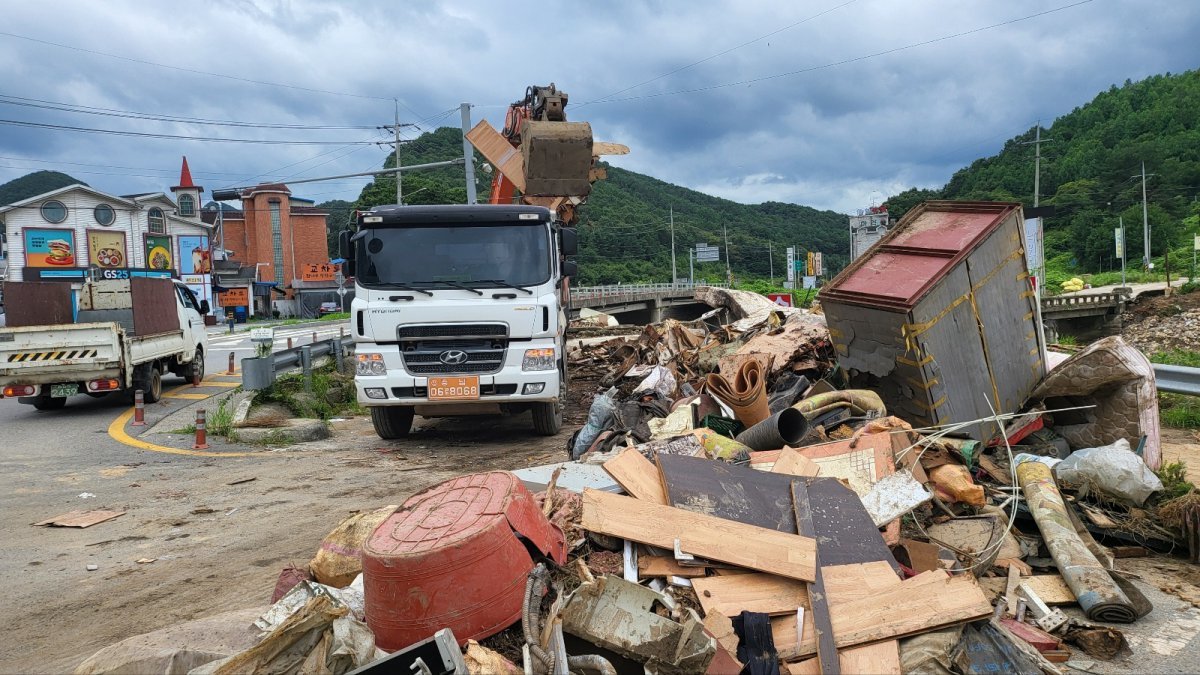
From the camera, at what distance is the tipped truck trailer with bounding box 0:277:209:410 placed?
1120 cm

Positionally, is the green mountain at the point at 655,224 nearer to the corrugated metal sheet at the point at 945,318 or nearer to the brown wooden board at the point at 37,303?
the brown wooden board at the point at 37,303

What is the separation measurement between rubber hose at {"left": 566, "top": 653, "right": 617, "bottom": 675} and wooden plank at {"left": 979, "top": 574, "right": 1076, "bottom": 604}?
7.03ft

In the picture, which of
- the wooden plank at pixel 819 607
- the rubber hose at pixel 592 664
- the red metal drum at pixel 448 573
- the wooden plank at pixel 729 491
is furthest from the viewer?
the wooden plank at pixel 729 491

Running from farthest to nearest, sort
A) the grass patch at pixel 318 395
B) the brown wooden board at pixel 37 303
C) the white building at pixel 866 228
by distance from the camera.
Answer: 1. the white building at pixel 866 228
2. the grass patch at pixel 318 395
3. the brown wooden board at pixel 37 303

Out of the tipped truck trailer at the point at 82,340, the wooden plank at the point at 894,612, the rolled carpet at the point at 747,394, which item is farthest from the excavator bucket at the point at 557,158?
the wooden plank at the point at 894,612

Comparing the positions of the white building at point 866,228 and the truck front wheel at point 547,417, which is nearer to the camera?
the truck front wheel at point 547,417

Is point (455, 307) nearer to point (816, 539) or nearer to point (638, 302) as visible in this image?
point (816, 539)

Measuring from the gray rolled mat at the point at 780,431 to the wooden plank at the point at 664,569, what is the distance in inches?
80.7

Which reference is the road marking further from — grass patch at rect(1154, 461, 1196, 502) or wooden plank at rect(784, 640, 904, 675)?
grass patch at rect(1154, 461, 1196, 502)

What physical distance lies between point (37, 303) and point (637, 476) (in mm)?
11760

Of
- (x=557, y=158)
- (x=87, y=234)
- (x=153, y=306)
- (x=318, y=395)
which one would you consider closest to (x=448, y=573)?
(x=557, y=158)

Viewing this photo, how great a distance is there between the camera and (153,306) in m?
13.1

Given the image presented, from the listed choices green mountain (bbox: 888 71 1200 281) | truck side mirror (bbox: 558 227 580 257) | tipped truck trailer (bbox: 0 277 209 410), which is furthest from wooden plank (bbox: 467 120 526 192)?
green mountain (bbox: 888 71 1200 281)

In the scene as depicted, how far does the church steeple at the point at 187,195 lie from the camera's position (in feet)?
184
